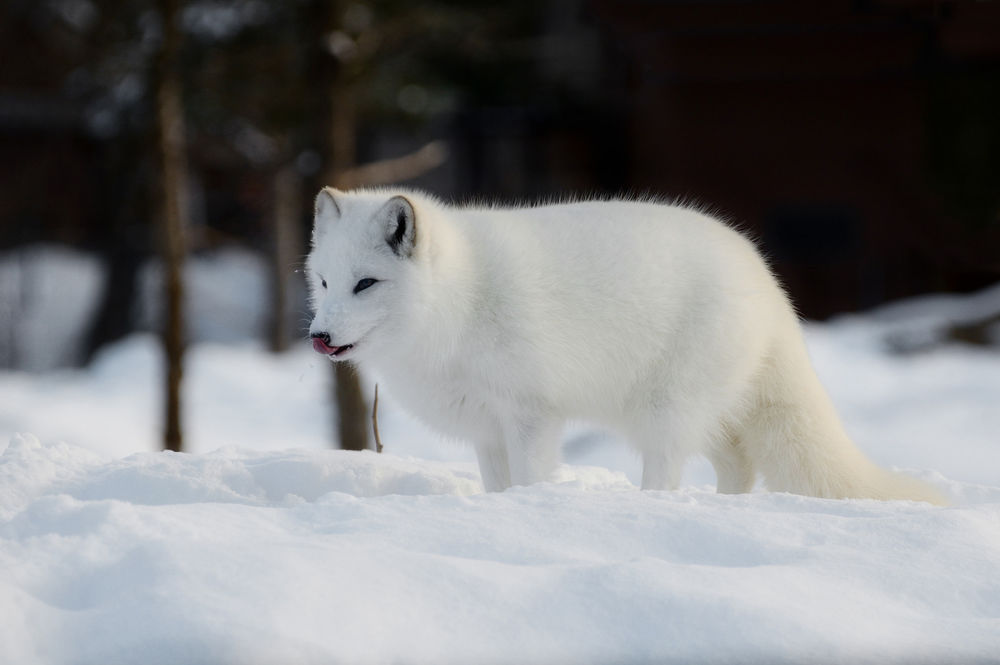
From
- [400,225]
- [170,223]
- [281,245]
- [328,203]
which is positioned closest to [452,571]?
[400,225]

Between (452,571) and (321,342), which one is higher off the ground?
(321,342)

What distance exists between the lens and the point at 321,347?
3564 mm

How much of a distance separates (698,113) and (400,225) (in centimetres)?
1158

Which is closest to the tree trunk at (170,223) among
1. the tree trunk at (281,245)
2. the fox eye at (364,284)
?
the fox eye at (364,284)

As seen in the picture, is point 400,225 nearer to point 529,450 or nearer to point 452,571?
point 529,450

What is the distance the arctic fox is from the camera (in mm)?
3705

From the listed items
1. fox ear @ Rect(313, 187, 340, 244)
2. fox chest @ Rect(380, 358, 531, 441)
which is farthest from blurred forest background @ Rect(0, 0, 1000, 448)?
fox chest @ Rect(380, 358, 531, 441)

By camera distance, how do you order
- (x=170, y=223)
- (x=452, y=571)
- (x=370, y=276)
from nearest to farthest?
(x=452, y=571), (x=370, y=276), (x=170, y=223)

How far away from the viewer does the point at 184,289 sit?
316 inches

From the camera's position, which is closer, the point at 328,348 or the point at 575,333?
the point at 328,348

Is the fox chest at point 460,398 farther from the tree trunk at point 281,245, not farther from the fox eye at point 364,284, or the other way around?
the tree trunk at point 281,245

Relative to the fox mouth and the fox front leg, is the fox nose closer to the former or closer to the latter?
the fox mouth

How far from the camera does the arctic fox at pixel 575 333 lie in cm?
371

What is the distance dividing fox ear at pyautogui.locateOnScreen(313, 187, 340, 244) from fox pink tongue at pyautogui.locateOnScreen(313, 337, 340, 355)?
55cm
